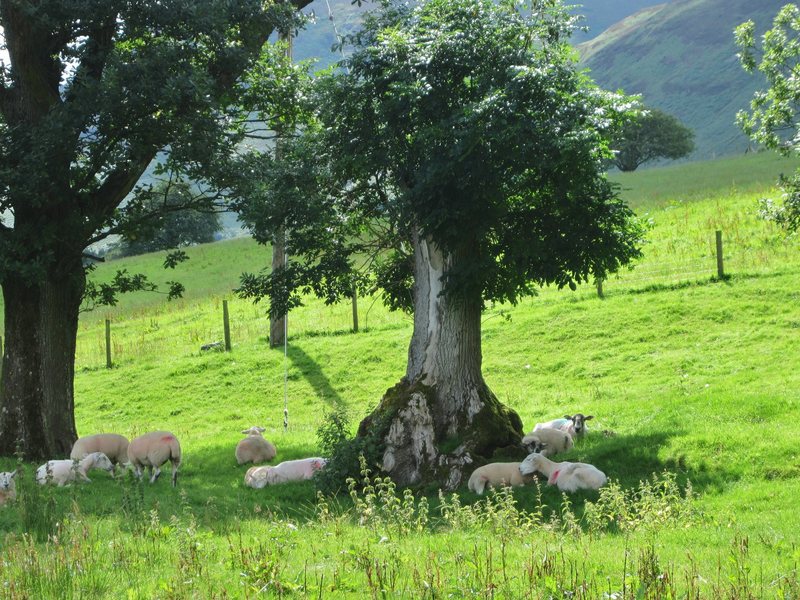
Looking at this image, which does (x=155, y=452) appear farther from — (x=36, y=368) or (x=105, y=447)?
(x=36, y=368)

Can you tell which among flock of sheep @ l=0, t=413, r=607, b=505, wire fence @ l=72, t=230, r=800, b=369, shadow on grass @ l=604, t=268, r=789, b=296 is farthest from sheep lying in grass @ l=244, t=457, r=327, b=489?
shadow on grass @ l=604, t=268, r=789, b=296

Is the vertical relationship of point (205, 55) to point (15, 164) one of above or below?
above

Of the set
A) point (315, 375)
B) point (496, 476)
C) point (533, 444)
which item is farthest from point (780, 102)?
point (315, 375)

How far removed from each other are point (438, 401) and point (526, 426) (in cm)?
401

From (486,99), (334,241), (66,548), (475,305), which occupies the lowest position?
(66,548)

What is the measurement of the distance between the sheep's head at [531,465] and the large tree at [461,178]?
1394mm

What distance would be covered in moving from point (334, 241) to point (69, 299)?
6.17 metres

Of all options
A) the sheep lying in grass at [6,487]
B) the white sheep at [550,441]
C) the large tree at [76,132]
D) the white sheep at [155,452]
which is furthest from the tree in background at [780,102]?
the sheep lying in grass at [6,487]

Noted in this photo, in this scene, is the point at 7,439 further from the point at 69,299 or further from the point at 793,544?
the point at 793,544

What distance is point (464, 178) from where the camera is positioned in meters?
15.9

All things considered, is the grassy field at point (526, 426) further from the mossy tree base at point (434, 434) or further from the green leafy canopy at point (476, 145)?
the green leafy canopy at point (476, 145)

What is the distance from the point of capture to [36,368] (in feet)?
66.7

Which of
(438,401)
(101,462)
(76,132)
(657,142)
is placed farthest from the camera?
(657,142)

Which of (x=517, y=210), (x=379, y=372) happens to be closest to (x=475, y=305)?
(x=517, y=210)
